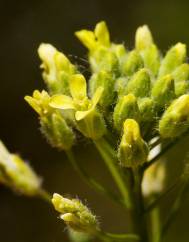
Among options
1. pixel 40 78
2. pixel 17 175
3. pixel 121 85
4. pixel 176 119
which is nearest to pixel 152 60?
pixel 121 85

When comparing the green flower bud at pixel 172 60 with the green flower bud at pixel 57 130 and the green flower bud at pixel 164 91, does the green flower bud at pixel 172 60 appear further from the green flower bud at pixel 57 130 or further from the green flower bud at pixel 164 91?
the green flower bud at pixel 57 130

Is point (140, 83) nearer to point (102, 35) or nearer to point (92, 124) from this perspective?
point (92, 124)

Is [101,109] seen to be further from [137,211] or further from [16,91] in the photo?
[16,91]

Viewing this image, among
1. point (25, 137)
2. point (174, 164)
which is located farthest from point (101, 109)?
point (25, 137)

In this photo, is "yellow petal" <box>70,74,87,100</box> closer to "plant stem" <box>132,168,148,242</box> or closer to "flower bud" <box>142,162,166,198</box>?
"plant stem" <box>132,168,148,242</box>

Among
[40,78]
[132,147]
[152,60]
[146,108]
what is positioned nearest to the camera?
[132,147]

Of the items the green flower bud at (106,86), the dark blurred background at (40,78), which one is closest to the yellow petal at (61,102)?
the green flower bud at (106,86)
